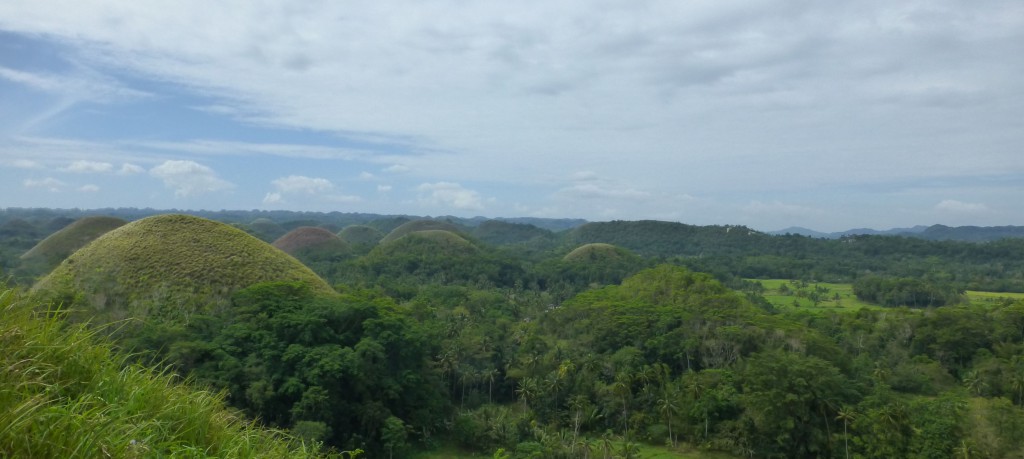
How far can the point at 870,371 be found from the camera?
89.5ft

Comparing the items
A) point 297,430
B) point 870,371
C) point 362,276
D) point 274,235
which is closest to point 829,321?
point 870,371

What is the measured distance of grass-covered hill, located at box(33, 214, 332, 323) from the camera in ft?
86.6

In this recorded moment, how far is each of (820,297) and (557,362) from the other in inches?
1654

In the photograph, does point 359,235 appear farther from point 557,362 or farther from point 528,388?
point 528,388

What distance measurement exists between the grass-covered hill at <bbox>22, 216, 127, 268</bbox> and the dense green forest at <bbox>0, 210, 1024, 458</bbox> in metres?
29.9

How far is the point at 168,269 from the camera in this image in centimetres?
2895

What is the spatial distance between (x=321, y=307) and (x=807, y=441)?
20535mm

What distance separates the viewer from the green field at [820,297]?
52594 millimetres

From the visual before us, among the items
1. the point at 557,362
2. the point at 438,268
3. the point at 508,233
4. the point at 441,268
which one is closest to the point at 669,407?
the point at 557,362

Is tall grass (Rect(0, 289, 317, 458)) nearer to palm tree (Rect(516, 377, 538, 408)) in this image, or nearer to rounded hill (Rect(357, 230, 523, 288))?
palm tree (Rect(516, 377, 538, 408))

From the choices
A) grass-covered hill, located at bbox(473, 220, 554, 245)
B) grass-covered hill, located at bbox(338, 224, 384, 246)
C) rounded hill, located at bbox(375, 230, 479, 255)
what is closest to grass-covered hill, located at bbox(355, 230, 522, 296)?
rounded hill, located at bbox(375, 230, 479, 255)

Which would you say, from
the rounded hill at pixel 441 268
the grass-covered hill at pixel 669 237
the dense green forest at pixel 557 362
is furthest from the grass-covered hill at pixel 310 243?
the grass-covered hill at pixel 669 237

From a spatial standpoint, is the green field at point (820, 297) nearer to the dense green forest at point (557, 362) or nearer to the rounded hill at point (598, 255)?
the dense green forest at point (557, 362)

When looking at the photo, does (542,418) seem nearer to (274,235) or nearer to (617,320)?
(617,320)
